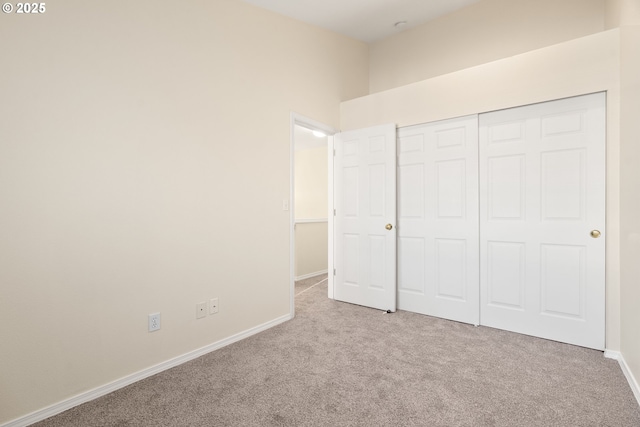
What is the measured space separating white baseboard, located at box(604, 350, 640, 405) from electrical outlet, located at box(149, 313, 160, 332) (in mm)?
2918

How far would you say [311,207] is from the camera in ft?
20.9

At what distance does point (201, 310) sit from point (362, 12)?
329cm

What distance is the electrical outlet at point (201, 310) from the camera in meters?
2.32

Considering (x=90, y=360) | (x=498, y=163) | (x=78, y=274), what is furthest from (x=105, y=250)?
(x=498, y=163)

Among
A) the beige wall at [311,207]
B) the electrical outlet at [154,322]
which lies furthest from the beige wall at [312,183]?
the electrical outlet at [154,322]

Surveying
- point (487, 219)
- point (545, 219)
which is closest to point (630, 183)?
point (545, 219)

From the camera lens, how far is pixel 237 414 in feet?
5.33

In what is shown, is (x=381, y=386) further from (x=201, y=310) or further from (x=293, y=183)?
(x=293, y=183)

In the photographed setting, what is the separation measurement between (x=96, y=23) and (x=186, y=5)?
694 mm

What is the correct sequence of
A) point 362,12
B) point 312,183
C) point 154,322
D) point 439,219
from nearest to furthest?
point 154,322, point 439,219, point 362,12, point 312,183

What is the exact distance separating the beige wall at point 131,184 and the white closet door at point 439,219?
1.33 metres

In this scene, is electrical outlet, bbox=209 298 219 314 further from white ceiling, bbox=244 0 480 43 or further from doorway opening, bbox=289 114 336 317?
white ceiling, bbox=244 0 480 43

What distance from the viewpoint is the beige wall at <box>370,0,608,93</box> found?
276 cm

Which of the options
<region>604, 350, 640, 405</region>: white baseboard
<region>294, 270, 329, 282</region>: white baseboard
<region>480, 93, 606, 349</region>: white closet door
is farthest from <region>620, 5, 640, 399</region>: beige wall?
<region>294, 270, 329, 282</region>: white baseboard
